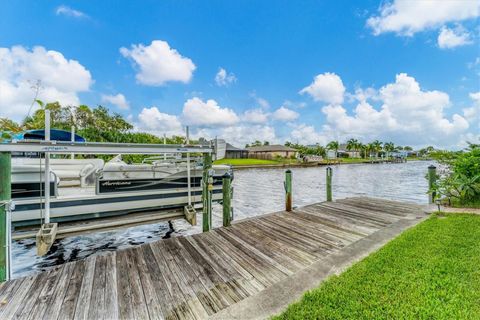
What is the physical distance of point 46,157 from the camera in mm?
3717

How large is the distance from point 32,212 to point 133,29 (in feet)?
54.1

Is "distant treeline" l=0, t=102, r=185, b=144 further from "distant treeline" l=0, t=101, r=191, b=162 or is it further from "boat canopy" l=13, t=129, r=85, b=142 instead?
"boat canopy" l=13, t=129, r=85, b=142

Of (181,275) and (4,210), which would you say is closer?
(4,210)

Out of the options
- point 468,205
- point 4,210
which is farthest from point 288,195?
point 4,210

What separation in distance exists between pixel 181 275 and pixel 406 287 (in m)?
2.64

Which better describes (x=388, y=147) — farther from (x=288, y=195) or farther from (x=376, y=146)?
(x=288, y=195)

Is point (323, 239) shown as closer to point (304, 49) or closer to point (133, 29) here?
point (133, 29)

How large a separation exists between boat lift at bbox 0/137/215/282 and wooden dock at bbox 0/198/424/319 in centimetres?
54

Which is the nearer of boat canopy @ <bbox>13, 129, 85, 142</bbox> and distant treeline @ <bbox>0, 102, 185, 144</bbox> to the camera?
boat canopy @ <bbox>13, 129, 85, 142</bbox>

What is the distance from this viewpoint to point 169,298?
93.0 inches

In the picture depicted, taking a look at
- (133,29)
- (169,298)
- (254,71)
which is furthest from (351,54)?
(169,298)

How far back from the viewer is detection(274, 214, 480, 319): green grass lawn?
6.36 feet

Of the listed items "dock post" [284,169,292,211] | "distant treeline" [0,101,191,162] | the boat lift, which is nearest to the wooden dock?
the boat lift

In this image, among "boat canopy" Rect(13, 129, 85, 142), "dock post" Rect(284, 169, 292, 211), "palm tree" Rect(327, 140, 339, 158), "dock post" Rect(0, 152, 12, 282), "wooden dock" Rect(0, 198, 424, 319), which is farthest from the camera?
"palm tree" Rect(327, 140, 339, 158)
